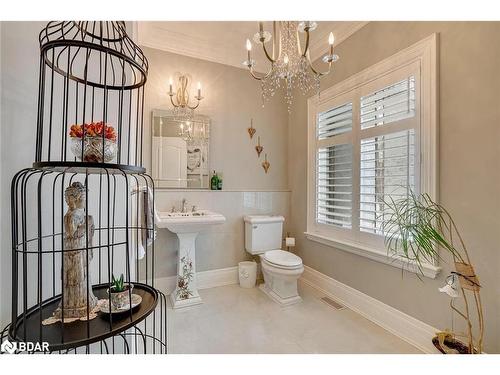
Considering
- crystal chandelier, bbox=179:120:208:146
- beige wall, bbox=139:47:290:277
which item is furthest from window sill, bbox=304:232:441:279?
crystal chandelier, bbox=179:120:208:146

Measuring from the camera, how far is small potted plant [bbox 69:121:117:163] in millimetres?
782

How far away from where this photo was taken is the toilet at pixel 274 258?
7.82 feet

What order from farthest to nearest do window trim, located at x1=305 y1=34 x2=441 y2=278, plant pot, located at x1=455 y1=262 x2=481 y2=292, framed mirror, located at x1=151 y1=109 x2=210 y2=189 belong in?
framed mirror, located at x1=151 y1=109 x2=210 y2=189 → window trim, located at x1=305 y1=34 x2=441 y2=278 → plant pot, located at x1=455 y1=262 x2=481 y2=292

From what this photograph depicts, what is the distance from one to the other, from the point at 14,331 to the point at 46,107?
0.85 meters

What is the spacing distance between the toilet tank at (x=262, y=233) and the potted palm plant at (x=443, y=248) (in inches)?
50.1

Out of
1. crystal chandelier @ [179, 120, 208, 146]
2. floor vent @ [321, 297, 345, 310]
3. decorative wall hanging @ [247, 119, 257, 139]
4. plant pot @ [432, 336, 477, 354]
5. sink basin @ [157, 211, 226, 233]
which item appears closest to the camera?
plant pot @ [432, 336, 477, 354]

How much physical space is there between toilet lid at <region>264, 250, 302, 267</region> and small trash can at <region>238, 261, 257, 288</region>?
0.37 metres

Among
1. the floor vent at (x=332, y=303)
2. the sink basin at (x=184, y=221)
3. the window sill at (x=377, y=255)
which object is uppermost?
the sink basin at (x=184, y=221)

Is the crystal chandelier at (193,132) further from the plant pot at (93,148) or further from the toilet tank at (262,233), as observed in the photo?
the plant pot at (93,148)

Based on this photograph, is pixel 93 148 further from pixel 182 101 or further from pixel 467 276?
pixel 182 101

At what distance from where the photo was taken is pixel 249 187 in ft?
10.1

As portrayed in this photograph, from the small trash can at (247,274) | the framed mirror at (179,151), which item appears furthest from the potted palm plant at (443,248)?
the framed mirror at (179,151)

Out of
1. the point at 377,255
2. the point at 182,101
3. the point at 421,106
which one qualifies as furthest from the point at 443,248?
the point at 182,101
